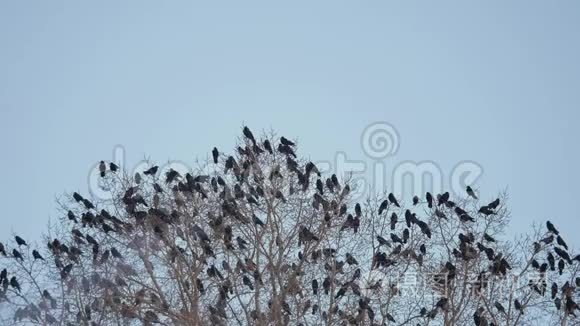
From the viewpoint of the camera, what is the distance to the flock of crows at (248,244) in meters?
28.0

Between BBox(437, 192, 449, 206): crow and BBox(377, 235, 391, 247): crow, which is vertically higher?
BBox(437, 192, 449, 206): crow

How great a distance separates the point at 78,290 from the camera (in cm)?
2828

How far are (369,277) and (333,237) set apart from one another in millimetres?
1218

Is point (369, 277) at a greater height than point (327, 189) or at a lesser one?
lesser

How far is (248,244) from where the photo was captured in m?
29.1

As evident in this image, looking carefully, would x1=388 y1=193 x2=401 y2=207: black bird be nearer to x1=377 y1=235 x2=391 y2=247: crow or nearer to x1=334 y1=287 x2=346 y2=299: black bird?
x1=377 y1=235 x2=391 y2=247: crow

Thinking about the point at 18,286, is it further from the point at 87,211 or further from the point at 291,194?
the point at 291,194

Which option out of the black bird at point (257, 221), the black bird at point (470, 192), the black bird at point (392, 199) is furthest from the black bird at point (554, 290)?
the black bird at point (257, 221)

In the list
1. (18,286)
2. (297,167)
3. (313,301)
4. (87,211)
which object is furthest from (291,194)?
(18,286)

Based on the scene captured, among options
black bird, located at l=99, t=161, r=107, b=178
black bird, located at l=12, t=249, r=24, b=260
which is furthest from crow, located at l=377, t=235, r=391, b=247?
black bird, located at l=12, t=249, r=24, b=260

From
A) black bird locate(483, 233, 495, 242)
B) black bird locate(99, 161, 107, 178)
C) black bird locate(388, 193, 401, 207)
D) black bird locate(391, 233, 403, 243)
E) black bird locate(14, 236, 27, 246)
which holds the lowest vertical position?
black bird locate(483, 233, 495, 242)

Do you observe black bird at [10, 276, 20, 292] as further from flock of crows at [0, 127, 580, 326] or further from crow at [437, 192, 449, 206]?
crow at [437, 192, 449, 206]

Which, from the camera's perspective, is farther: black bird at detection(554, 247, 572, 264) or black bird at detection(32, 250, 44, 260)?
black bird at detection(32, 250, 44, 260)

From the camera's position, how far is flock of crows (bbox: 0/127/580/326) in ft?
91.9
